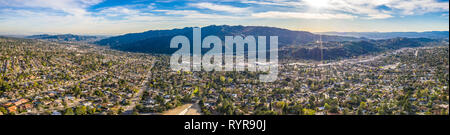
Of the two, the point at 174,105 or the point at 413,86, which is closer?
the point at 174,105

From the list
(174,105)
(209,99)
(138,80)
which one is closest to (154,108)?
(174,105)

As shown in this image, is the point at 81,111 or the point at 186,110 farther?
the point at 186,110

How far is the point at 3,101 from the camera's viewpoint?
3438 cm

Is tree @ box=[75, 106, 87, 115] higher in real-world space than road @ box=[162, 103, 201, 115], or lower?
higher

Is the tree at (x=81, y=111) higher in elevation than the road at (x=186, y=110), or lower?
higher

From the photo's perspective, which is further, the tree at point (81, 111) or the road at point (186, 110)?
the road at point (186, 110)

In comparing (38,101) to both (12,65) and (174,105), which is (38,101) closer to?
(174,105)

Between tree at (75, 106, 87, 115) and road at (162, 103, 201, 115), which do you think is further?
road at (162, 103, 201, 115)

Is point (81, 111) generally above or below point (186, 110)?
above
